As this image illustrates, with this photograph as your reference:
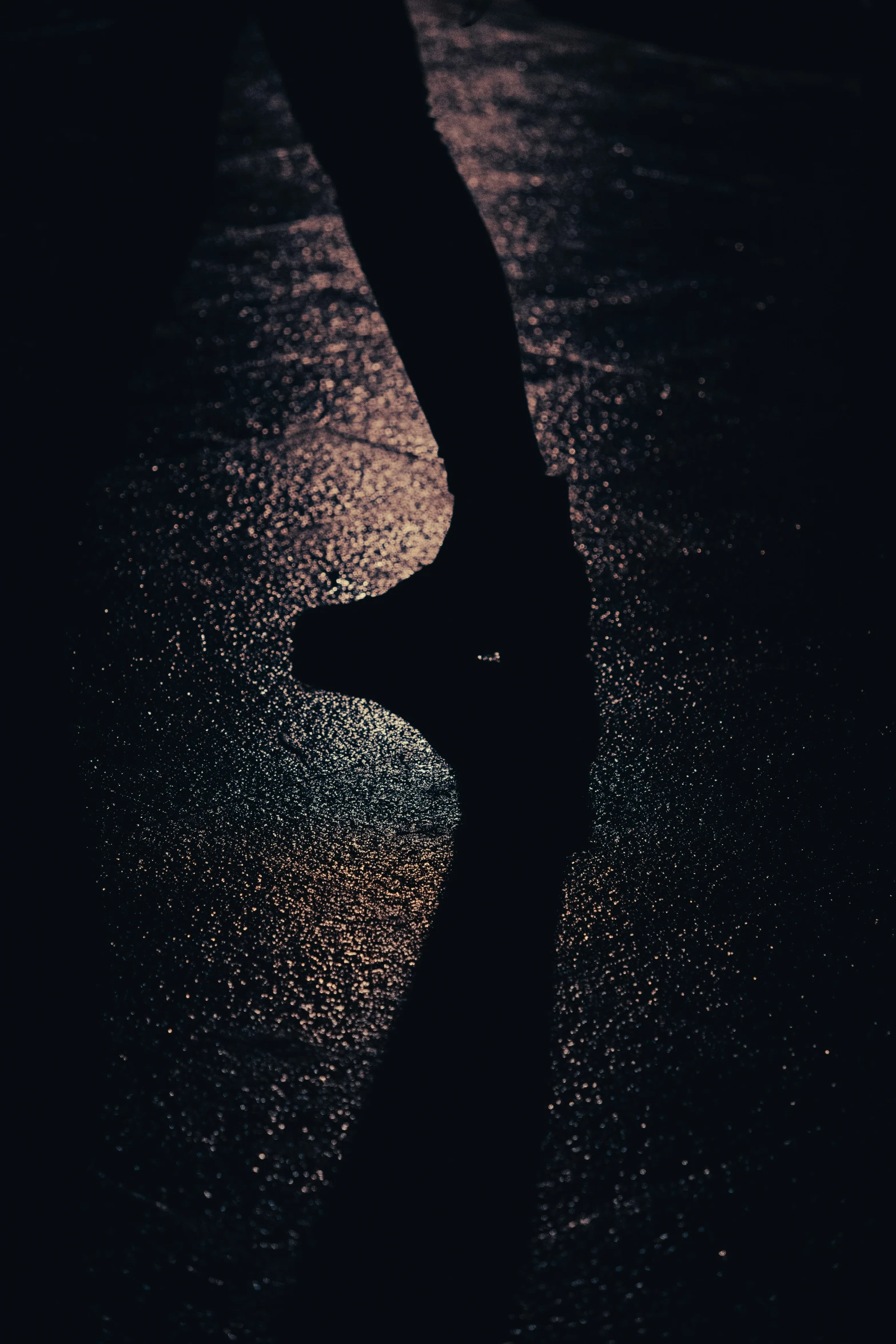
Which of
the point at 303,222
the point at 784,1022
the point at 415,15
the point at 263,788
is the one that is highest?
the point at 415,15

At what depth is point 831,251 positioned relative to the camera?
3553mm

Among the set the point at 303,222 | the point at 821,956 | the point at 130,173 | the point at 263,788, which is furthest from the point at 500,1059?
the point at 130,173

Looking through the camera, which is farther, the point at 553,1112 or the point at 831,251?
the point at 831,251

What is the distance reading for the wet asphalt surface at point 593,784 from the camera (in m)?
1.34

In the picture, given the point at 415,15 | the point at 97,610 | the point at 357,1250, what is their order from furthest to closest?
1. the point at 415,15
2. the point at 97,610
3. the point at 357,1250

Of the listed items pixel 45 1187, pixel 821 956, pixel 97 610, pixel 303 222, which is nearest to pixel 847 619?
pixel 821 956

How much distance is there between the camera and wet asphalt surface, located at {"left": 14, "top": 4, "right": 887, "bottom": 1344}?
134 cm

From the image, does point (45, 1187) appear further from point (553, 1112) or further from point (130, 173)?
point (130, 173)

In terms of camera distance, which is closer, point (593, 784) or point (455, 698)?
point (593, 784)

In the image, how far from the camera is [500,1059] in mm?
1501

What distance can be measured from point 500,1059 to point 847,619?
3.89 feet

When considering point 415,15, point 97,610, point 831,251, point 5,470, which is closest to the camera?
point 97,610

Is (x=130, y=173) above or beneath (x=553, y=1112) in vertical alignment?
above

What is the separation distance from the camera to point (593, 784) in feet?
6.27
